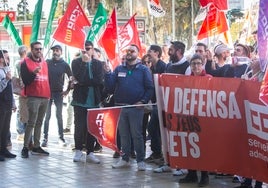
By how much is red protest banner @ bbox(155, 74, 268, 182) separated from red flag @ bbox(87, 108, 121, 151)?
109 centimetres

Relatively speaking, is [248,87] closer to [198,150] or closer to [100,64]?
[198,150]

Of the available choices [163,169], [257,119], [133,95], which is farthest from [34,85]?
[257,119]

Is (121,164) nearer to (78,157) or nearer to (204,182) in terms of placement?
(78,157)

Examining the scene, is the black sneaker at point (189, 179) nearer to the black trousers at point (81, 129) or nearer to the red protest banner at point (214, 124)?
the red protest banner at point (214, 124)

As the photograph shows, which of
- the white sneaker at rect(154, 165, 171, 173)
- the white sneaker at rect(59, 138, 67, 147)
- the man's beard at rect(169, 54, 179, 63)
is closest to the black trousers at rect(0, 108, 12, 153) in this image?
the white sneaker at rect(59, 138, 67, 147)

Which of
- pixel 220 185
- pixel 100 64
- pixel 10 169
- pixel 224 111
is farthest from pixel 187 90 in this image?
pixel 10 169

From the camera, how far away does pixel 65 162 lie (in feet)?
30.5

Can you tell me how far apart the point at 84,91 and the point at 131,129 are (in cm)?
130

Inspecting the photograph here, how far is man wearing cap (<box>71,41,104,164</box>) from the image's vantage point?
9375 millimetres

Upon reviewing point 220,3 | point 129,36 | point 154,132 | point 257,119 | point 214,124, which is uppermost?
point 220,3

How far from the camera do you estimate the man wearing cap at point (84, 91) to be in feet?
30.8

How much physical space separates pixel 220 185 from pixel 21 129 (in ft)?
18.8

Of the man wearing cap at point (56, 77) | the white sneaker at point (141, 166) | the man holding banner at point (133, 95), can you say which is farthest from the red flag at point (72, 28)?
the white sneaker at point (141, 166)

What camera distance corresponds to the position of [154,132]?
920 cm
